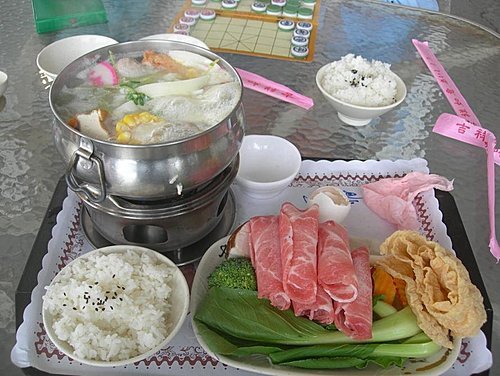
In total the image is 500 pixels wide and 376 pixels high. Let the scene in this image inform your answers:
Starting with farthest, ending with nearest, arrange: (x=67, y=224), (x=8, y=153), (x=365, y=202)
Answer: (x=8, y=153)
(x=365, y=202)
(x=67, y=224)

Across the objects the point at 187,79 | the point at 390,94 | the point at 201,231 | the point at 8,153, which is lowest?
the point at 8,153

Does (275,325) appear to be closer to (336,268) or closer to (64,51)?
(336,268)

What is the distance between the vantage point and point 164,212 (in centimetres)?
146

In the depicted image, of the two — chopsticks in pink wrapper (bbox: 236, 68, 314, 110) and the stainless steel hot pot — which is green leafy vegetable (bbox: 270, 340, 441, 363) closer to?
the stainless steel hot pot

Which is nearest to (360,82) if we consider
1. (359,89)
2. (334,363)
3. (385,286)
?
(359,89)

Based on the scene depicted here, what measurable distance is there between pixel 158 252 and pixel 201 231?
16 centimetres

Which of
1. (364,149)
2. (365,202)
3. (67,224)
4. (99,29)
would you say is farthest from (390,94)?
(99,29)

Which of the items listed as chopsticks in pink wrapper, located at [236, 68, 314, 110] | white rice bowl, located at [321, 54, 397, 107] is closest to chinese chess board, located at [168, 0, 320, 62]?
chopsticks in pink wrapper, located at [236, 68, 314, 110]

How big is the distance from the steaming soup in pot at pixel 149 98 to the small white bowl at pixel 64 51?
0.76 metres

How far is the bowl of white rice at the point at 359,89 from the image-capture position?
86.4 inches

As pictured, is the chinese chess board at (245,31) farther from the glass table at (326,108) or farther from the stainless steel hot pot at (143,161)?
the stainless steel hot pot at (143,161)

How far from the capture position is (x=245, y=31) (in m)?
2.78

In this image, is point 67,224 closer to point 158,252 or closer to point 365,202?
point 158,252

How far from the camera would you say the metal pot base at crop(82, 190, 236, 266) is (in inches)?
66.0
